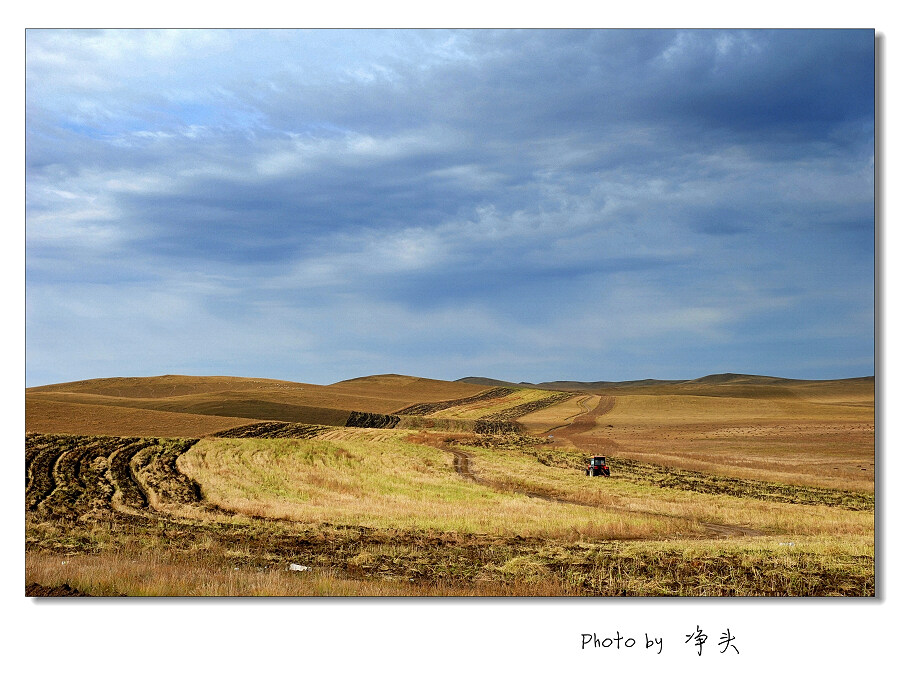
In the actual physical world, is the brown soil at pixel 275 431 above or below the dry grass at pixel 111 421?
below

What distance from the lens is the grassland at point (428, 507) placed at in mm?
10914

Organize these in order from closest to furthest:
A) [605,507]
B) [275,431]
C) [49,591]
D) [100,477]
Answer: [49,591] → [100,477] → [605,507] → [275,431]

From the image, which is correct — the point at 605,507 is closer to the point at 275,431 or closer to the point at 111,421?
the point at 111,421

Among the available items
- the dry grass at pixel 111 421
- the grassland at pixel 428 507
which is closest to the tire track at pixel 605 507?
the grassland at pixel 428 507

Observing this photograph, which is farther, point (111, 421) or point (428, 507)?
point (111, 421)

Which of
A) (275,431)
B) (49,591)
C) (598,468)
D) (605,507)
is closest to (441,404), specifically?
(275,431)

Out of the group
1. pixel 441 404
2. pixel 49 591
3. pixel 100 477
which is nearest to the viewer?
pixel 49 591

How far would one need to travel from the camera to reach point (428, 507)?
21.3m

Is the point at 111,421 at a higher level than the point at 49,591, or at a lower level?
higher

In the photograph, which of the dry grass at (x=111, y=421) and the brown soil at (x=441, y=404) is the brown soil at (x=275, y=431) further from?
the brown soil at (x=441, y=404)

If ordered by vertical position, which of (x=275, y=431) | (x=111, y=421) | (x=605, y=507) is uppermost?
(x=111, y=421)
